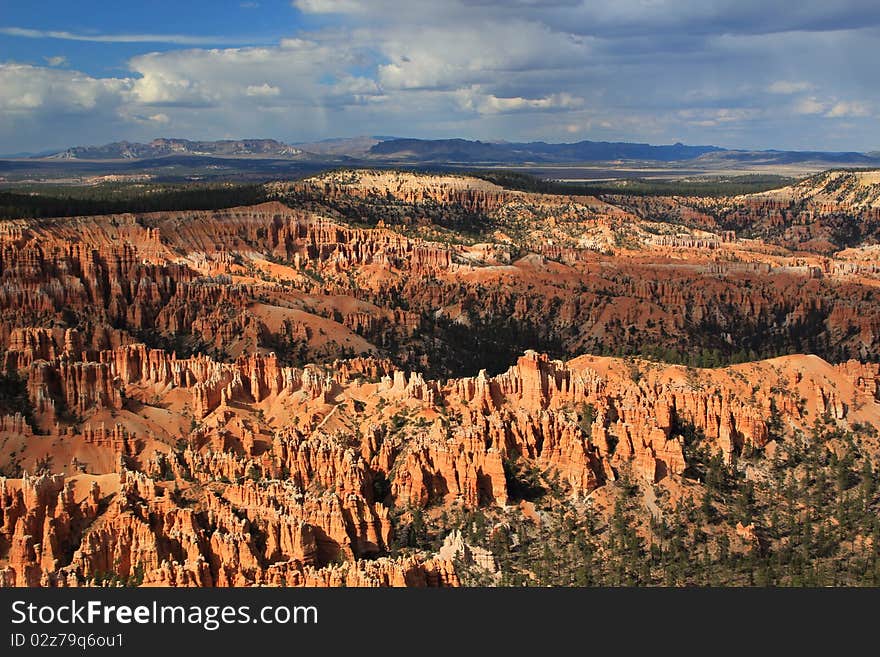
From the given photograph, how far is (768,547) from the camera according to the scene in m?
48.2

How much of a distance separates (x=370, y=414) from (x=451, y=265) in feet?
272

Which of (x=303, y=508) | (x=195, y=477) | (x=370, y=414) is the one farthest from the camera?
(x=370, y=414)

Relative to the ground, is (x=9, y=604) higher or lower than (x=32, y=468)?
higher

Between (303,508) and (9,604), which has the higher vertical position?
(9,604)

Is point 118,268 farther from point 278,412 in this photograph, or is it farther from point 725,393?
point 725,393

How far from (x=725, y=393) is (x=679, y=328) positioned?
5051 centimetres

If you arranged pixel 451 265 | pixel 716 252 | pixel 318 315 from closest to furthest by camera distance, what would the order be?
pixel 318 315 < pixel 451 265 < pixel 716 252

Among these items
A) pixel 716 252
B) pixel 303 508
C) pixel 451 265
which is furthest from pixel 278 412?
pixel 716 252

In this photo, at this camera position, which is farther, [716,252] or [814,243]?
[814,243]

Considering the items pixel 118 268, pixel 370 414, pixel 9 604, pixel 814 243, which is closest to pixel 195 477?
pixel 370 414

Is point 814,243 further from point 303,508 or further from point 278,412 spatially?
point 303,508

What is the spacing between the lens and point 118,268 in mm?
112125

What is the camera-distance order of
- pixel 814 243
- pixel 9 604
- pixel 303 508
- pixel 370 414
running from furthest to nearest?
pixel 814 243, pixel 370 414, pixel 303 508, pixel 9 604

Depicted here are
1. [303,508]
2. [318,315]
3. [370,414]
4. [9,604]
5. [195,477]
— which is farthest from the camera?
[318,315]
